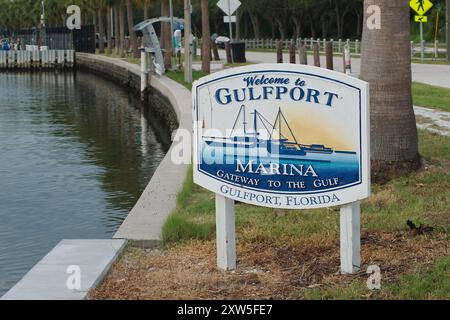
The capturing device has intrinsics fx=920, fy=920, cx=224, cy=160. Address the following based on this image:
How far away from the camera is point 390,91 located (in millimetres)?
10711

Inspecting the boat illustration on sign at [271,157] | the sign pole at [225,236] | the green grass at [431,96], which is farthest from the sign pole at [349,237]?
the green grass at [431,96]

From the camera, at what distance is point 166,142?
76.5ft

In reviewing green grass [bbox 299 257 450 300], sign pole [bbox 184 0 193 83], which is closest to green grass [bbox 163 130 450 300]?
green grass [bbox 299 257 450 300]

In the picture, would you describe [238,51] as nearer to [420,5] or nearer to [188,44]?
[420,5]

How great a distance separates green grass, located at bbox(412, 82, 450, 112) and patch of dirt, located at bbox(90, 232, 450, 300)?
10.8 meters

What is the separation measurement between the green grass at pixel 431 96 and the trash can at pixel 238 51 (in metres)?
18.7

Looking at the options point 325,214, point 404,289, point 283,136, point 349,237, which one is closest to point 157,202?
point 325,214

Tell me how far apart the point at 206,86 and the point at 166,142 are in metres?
15.6

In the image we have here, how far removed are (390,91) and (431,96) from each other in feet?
36.1

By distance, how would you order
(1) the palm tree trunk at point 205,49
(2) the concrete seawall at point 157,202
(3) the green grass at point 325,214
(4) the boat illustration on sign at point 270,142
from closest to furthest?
(4) the boat illustration on sign at point 270,142 < (3) the green grass at point 325,214 < (2) the concrete seawall at point 157,202 < (1) the palm tree trunk at point 205,49

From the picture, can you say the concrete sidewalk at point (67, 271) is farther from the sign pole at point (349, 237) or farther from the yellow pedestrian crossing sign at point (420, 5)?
the yellow pedestrian crossing sign at point (420, 5)

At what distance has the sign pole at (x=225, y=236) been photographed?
301 inches

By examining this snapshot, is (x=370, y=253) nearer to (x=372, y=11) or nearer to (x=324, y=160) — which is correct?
(x=324, y=160)
